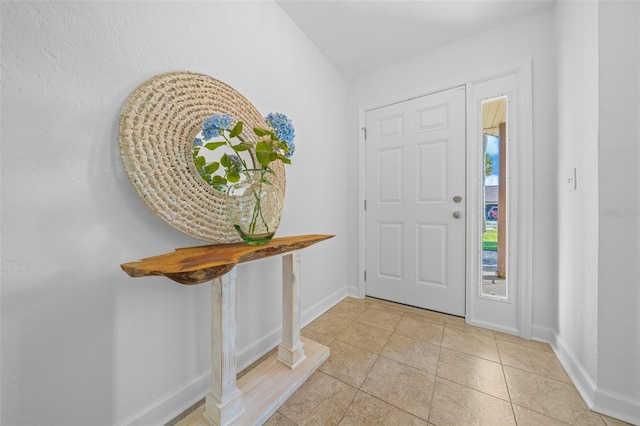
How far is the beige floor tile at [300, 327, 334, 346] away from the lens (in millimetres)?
1581

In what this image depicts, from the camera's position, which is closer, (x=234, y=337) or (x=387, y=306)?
(x=234, y=337)

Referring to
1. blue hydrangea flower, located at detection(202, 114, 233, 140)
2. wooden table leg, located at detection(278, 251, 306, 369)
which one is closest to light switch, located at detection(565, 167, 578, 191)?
wooden table leg, located at detection(278, 251, 306, 369)

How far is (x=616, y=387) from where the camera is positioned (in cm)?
99

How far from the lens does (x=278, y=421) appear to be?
3.25 ft

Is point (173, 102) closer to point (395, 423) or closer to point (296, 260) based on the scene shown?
point (296, 260)

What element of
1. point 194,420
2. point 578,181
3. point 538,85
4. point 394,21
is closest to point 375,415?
point 194,420

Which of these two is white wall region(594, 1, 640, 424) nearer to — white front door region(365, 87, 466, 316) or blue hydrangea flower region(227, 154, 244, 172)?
white front door region(365, 87, 466, 316)

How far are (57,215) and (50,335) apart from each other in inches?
15.1

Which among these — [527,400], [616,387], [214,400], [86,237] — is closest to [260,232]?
[86,237]

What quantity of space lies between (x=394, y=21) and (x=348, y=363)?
7.76 feet

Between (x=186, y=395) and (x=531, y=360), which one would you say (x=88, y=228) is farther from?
(x=531, y=360)

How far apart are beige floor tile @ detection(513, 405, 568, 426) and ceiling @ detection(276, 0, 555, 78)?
2354 millimetres

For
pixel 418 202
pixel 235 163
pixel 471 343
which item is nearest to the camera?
pixel 235 163

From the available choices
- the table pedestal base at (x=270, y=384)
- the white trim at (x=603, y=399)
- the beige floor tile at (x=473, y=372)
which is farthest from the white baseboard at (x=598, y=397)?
the table pedestal base at (x=270, y=384)
